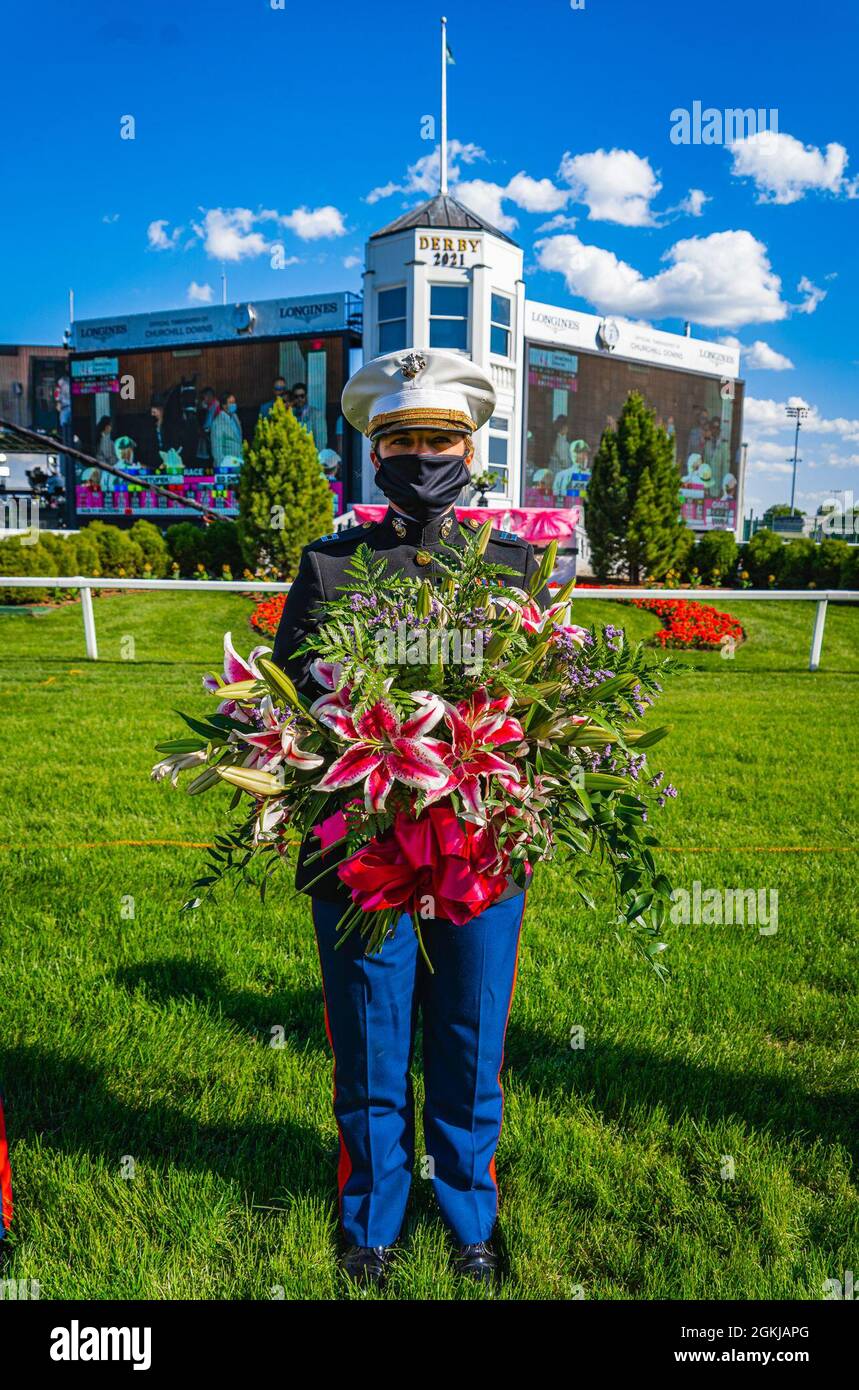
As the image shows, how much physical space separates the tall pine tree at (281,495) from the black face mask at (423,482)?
21.4 meters

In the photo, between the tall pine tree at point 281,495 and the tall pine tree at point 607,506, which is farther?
the tall pine tree at point 607,506

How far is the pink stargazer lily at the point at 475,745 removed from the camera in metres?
1.75

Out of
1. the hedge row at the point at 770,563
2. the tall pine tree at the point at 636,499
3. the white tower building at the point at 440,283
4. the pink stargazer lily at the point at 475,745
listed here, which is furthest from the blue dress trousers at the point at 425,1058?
the white tower building at the point at 440,283

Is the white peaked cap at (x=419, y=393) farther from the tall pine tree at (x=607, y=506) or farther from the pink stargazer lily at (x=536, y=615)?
the tall pine tree at (x=607, y=506)

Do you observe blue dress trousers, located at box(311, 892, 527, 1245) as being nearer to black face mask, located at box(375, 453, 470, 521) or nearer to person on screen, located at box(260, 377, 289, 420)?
black face mask, located at box(375, 453, 470, 521)

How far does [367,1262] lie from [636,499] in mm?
26816

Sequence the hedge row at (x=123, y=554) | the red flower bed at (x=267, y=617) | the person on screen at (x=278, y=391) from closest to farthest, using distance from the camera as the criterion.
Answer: the red flower bed at (x=267, y=617)
the hedge row at (x=123, y=554)
the person on screen at (x=278, y=391)

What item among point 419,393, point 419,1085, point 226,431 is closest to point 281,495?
point 226,431

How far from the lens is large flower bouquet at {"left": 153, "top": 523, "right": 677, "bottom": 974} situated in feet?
5.71

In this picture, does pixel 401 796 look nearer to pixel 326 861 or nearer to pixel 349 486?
pixel 326 861

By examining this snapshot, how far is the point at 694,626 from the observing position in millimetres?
16156

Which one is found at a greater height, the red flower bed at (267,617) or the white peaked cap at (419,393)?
the white peaked cap at (419,393)
